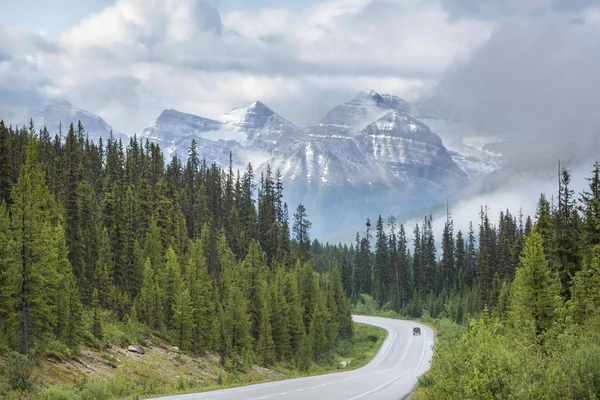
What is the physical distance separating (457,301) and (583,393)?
120 metres

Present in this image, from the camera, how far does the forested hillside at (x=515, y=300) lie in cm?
1554

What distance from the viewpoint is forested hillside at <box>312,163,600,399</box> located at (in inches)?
612

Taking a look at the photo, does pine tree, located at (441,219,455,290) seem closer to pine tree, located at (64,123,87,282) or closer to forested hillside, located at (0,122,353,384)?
forested hillside, located at (0,122,353,384)

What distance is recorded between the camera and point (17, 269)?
31812 millimetres

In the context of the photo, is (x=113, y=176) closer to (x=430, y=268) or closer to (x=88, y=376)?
(x=88, y=376)

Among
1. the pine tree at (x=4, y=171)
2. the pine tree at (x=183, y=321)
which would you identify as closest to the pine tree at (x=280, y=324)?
the pine tree at (x=183, y=321)

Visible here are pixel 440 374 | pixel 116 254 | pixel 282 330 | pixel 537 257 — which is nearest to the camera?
pixel 440 374

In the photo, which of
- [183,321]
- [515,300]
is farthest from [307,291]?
[515,300]

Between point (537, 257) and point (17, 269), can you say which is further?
point (537, 257)

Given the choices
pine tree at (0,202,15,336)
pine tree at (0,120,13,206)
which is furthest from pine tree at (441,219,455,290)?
pine tree at (0,202,15,336)

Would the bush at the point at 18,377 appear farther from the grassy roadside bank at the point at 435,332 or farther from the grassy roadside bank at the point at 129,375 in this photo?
the grassy roadside bank at the point at 435,332

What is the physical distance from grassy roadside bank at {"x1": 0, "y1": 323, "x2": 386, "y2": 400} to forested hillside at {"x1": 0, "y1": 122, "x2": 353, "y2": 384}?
1558 millimetres

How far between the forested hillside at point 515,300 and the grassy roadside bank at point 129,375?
1155 centimetres

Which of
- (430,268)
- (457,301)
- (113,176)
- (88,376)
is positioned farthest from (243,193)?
(88,376)
